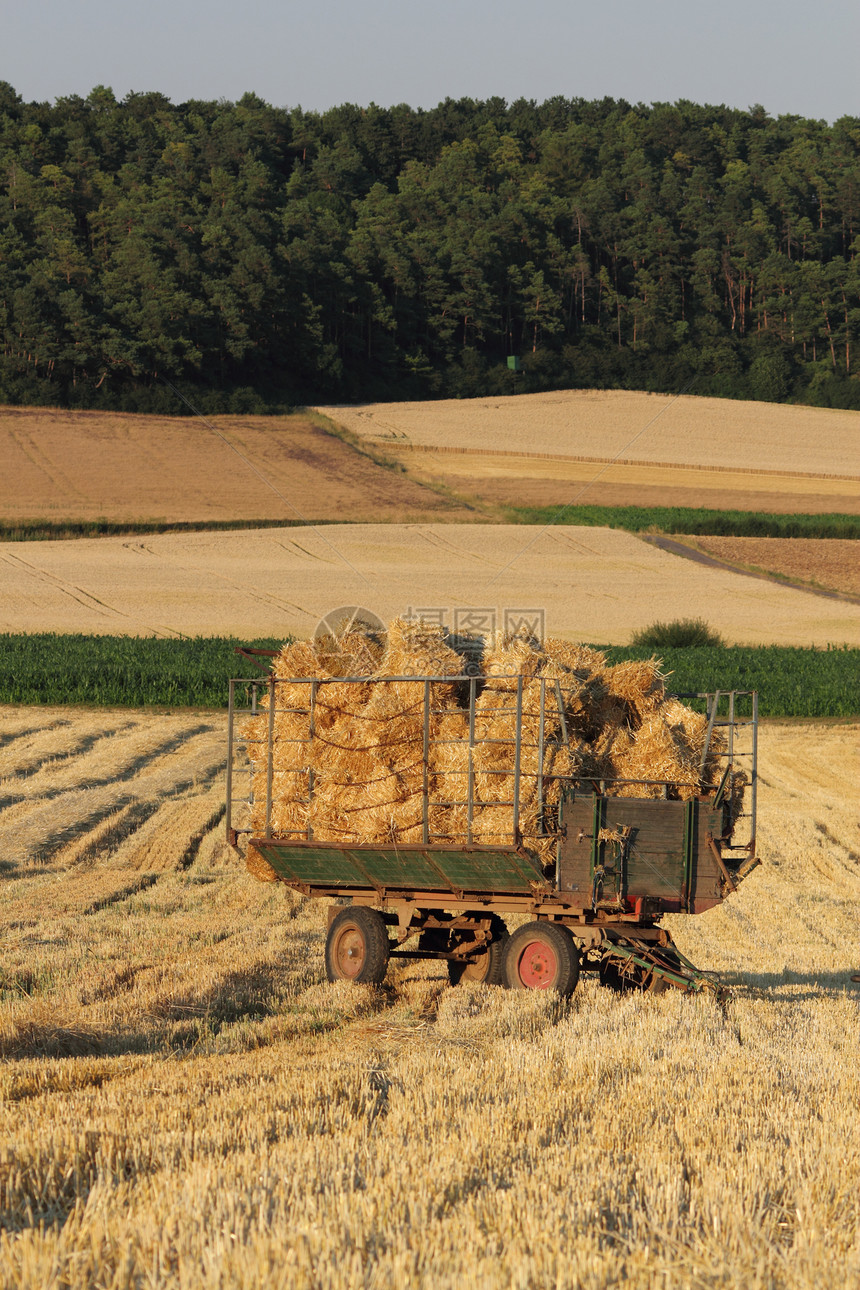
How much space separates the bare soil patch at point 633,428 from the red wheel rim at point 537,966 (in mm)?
65074

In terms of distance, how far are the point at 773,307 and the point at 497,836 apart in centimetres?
10271

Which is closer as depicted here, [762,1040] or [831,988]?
[762,1040]

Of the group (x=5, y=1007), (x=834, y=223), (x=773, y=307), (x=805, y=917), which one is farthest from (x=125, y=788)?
(x=834, y=223)

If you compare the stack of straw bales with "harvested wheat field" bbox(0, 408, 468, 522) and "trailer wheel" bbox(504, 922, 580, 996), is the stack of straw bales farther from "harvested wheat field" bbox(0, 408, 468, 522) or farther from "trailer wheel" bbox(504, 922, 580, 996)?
"harvested wheat field" bbox(0, 408, 468, 522)

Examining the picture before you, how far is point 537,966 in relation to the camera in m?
9.29

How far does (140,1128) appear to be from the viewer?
531cm

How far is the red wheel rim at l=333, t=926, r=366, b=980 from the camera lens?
32.7ft

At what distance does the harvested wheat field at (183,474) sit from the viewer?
186 feet

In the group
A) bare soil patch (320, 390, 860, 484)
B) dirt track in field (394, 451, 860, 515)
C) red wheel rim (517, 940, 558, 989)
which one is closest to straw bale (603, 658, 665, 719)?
red wheel rim (517, 940, 558, 989)

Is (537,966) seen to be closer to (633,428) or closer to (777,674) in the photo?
(777,674)

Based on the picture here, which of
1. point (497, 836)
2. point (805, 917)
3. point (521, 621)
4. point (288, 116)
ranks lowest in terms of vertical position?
point (805, 917)

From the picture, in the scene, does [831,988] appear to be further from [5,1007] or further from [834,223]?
[834,223]

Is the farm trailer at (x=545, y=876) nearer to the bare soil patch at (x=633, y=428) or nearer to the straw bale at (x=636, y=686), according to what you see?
the straw bale at (x=636, y=686)

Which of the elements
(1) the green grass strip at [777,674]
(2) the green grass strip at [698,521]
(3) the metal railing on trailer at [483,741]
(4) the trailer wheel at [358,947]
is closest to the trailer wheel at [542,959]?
(3) the metal railing on trailer at [483,741]
